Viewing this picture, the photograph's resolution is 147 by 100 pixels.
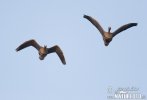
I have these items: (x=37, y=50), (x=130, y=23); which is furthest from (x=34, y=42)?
(x=130, y=23)

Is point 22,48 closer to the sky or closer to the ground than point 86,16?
closer to the ground

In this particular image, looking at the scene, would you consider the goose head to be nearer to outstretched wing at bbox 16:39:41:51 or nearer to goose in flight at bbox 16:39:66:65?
goose in flight at bbox 16:39:66:65

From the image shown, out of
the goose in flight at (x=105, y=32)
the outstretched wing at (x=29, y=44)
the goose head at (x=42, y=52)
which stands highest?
the goose in flight at (x=105, y=32)

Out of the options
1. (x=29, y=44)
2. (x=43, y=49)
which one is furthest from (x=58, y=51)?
(x=29, y=44)

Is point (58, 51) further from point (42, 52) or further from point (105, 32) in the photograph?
point (105, 32)

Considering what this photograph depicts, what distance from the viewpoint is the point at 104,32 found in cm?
2817

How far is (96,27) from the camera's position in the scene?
96.2 feet

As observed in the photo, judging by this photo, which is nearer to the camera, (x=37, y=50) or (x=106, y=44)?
(x=106, y=44)

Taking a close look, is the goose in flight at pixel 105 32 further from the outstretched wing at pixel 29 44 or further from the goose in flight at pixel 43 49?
the outstretched wing at pixel 29 44

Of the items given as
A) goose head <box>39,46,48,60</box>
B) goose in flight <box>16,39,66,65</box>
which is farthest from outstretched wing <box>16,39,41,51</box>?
goose head <box>39,46,48,60</box>

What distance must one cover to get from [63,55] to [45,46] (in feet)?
5.95

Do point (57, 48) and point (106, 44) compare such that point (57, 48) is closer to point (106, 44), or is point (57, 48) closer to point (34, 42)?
point (34, 42)

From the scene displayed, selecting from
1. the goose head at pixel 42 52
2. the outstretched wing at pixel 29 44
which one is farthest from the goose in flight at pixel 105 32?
the outstretched wing at pixel 29 44

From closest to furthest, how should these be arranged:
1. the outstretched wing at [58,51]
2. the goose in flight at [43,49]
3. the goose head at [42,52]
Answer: the goose head at [42,52]
the goose in flight at [43,49]
the outstretched wing at [58,51]
